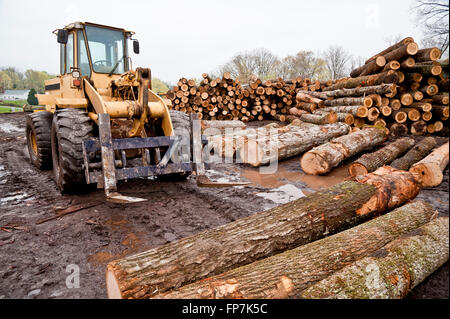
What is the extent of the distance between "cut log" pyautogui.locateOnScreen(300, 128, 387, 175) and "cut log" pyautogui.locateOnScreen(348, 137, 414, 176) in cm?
42

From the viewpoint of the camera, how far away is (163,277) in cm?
215

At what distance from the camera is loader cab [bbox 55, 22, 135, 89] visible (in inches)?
220

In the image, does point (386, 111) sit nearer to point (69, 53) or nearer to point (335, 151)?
point (335, 151)

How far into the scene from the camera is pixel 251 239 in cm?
260

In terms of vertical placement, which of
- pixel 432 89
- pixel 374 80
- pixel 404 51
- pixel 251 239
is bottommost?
pixel 251 239

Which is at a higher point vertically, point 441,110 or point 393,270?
point 441,110

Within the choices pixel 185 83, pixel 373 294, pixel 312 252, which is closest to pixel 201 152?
pixel 312 252

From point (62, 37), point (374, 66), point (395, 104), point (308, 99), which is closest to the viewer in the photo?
point (62, 37)

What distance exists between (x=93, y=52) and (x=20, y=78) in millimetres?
73211

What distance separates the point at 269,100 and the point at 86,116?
385 inches

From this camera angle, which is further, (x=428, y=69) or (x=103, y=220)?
(x=428, y=69)

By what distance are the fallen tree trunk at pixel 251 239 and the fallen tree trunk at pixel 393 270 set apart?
1.23 ft

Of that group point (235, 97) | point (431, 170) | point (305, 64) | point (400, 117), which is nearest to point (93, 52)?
point (431, 170)
